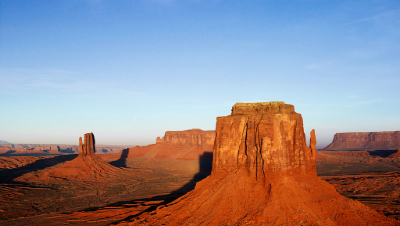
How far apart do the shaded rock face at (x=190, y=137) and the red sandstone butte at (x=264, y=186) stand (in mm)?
101497

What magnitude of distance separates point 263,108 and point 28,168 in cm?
6772

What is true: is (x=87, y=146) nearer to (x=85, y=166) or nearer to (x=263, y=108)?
(x=85, y=166)

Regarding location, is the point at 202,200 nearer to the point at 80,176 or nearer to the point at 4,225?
the point at 4,225

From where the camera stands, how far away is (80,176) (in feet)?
185

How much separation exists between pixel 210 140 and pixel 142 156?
33114mm

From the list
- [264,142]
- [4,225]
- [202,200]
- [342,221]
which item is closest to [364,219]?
[342,221]

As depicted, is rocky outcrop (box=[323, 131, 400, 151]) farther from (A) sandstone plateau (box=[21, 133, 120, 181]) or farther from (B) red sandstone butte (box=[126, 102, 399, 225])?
(B) red sandstone butte (box=[126, 102, 399, 225])

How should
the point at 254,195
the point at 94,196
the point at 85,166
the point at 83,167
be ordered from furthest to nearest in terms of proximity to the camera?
1. the point at 85,166
2. the point at 83,167
3. the point at 94,196
4. the point at 254,195

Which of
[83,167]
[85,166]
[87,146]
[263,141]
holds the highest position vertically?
[263,141]

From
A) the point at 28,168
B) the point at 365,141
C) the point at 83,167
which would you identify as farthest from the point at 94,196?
the point at 365,141

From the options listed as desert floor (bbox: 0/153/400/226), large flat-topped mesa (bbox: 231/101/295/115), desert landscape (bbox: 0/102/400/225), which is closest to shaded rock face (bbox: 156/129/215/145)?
desert floor (bbox: 0/153/400/226)

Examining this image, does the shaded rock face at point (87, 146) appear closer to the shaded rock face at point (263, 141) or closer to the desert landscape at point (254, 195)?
the desert landscape at point (254, 195)

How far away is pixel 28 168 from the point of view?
6581 cm

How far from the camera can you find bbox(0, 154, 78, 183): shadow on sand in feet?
169
